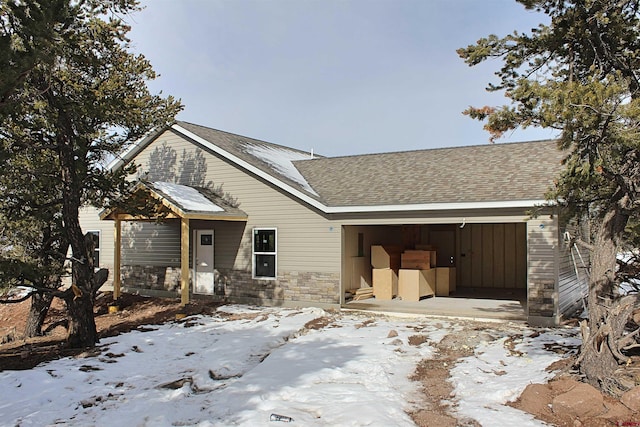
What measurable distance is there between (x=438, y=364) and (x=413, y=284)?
18.2ft

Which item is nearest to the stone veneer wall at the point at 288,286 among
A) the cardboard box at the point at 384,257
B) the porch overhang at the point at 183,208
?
the porch overhang at the point at 183,208

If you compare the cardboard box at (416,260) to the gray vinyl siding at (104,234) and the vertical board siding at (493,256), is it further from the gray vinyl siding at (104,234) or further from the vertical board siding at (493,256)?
the gray vinyl siding at (104,234)

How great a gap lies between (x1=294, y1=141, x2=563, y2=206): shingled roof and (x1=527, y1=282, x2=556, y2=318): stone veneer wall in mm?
1895

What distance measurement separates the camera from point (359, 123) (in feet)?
109

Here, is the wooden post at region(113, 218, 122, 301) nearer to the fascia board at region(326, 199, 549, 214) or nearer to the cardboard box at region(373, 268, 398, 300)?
the fascia board at region(326, 199, 549, 214)

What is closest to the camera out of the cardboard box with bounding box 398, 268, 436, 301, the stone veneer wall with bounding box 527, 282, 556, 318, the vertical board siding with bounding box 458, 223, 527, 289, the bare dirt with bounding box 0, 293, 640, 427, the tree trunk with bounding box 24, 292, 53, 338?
the bare dirt with bounding box 0, 293, 640, 427

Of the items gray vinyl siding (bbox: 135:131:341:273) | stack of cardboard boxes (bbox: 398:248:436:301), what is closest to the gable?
gray vinyl siding (bbox: 135:131:341:273)

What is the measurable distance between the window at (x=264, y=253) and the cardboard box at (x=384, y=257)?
3057 mm

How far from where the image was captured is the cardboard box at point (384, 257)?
1367 centimetres

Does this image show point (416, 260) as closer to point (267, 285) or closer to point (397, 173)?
point (397, 173)

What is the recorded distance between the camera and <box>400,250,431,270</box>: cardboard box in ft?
43.1

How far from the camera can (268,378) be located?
6.71 m

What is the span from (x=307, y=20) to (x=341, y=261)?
9.08m

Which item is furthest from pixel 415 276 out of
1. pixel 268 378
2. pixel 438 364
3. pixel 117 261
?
pixel 117 261
